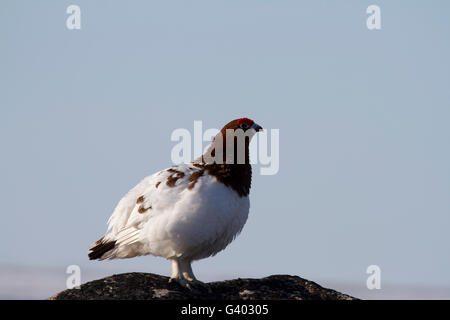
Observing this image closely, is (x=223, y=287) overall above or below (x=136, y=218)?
below

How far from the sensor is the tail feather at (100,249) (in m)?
11.2

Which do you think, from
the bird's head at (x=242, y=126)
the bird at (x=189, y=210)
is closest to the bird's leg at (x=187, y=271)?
the bird at (x=189, y=210)

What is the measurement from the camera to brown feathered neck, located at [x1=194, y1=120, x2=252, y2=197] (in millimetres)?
10961

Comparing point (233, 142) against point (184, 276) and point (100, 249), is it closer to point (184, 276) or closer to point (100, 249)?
point (184, 276)

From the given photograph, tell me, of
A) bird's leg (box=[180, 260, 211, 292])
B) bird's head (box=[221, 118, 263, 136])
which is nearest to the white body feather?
bird's leg (box=[180, 260, 211, 292])

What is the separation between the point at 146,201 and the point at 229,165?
157 centimetres

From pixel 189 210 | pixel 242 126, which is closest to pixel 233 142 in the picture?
pixel 242 126

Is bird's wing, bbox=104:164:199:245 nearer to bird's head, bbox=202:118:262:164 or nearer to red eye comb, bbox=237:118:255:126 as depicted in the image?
bird's head, bbox=202:118:262:164

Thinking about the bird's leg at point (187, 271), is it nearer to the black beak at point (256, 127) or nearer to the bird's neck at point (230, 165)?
the bird's neck at point (230, 165)

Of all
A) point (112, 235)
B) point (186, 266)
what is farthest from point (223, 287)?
point (112, 235)

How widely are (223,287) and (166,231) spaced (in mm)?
1486
